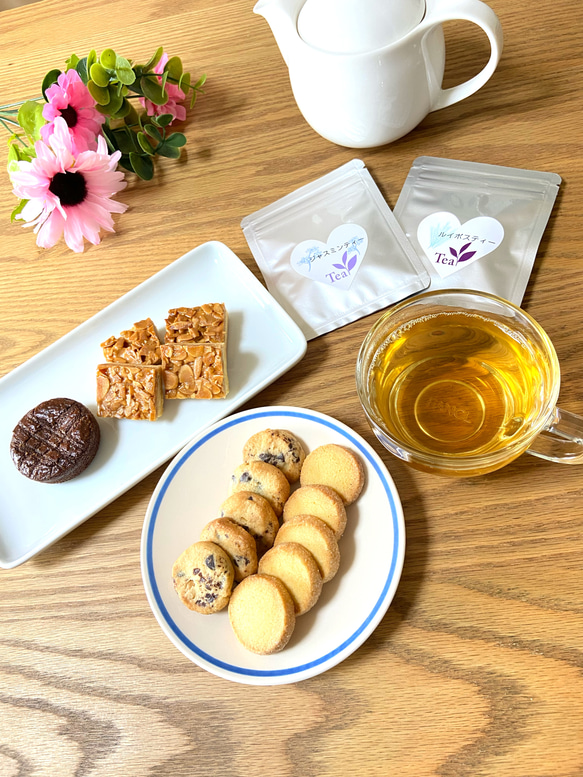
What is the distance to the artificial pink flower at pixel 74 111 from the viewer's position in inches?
41.3

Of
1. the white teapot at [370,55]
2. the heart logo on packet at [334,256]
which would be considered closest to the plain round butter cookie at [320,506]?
the heart logo on packet at [334,256]

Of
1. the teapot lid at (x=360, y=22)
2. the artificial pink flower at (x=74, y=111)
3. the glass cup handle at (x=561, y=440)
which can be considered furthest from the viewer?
the artificial pink flower at (x=74, y=111)

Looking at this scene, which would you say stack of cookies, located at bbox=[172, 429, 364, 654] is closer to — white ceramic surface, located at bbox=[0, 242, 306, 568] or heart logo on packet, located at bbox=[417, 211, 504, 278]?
white ceramic surface, located at bbox=[0, 242, 306, 568]

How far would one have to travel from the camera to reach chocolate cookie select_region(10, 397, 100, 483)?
943 mm

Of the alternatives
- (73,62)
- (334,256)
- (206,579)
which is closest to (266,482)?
(206,579)

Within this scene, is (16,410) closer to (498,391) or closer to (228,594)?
(228,594)

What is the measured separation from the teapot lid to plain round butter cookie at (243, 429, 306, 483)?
0.55 metres

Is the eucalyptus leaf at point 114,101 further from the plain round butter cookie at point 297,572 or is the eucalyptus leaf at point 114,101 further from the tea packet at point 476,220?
the plain round butter cookie at point 297,572

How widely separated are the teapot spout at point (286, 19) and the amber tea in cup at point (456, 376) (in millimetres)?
414

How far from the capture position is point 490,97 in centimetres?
108

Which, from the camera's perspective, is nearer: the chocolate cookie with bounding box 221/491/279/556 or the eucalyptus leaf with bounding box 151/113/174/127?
the chocolate cookie with bounding box 221/491/279/556

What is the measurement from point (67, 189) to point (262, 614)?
0.76m

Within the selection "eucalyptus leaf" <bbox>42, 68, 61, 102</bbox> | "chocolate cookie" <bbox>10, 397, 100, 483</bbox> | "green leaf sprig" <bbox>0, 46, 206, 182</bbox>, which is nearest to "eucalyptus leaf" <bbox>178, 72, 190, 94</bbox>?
"green leaf sprig" <bbox>0, 46, 206, 182</bbox>

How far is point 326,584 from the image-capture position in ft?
2.67
